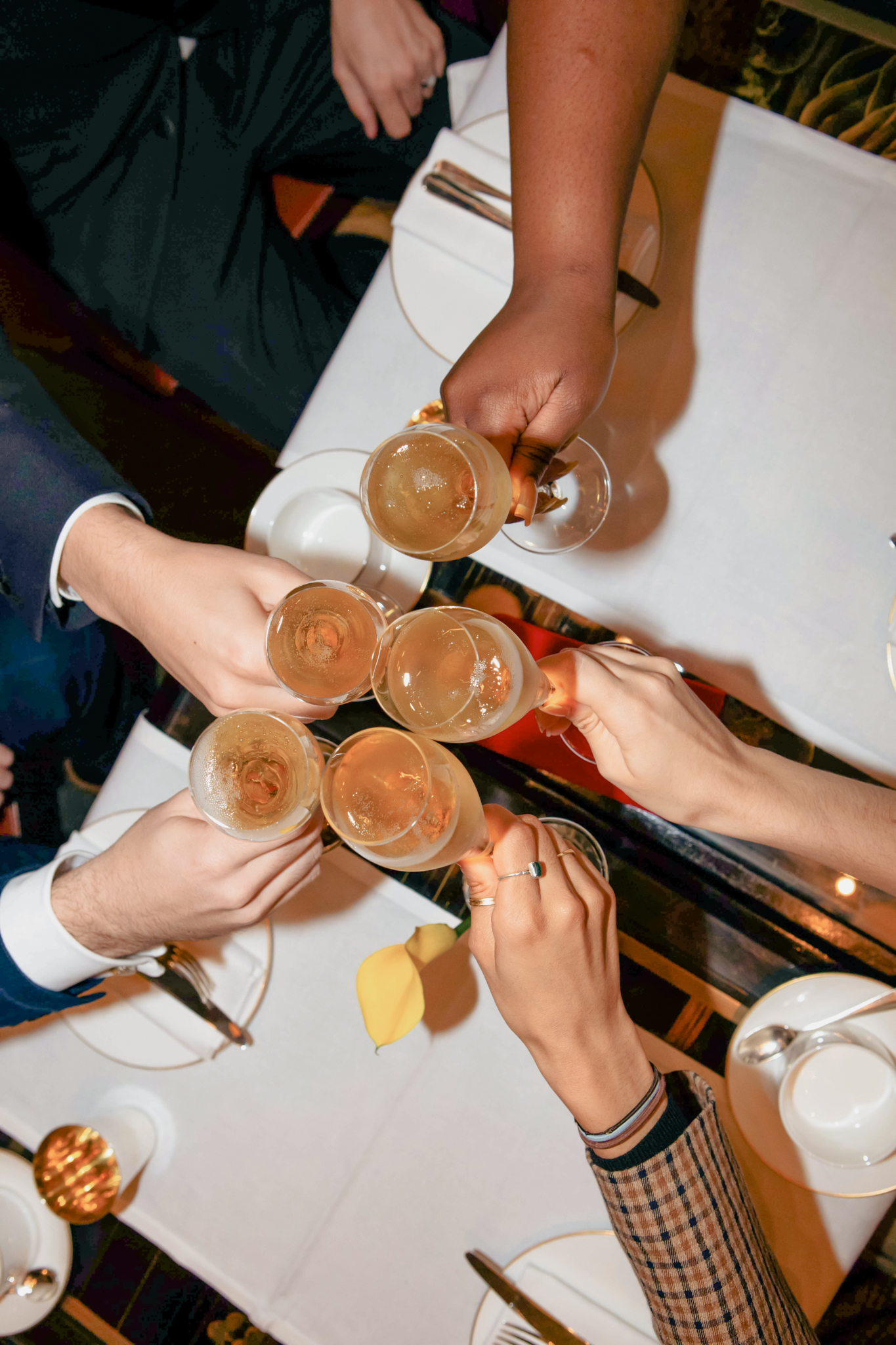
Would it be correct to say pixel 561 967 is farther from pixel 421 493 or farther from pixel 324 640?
pixel 421 493

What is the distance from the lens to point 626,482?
1.62 metres

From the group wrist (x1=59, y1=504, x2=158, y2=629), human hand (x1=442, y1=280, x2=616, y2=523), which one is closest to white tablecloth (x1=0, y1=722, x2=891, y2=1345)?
wrist (x1=59, y1=504, x2=158, y2=629)

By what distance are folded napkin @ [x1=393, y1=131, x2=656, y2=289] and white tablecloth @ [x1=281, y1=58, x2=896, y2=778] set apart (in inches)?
3.9

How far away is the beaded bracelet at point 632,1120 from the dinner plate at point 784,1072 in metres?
0.21

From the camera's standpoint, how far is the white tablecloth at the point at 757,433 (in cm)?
157

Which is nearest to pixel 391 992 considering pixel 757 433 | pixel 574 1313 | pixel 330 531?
pixel 574 1313

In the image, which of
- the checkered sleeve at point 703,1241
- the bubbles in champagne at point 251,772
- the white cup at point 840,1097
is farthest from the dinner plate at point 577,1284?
the bubbles in champagne at point 251,772

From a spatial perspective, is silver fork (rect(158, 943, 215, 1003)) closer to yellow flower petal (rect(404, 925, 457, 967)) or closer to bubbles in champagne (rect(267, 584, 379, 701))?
yellow flower petal (rect(404, 925, 457, 967))

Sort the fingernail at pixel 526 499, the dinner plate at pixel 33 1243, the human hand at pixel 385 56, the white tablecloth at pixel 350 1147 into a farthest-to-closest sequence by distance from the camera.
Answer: the human hand at pixel 385 56 → the dinner plate at pixel 33 1243 → the white tablecloth at pixel 350 1147 → the fingernail at pixel 526 499

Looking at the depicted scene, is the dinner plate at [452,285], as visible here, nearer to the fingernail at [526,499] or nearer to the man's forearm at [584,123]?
the man's forearm at [584,123]

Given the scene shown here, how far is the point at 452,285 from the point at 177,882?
1.30m

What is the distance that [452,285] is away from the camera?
1.62 metres

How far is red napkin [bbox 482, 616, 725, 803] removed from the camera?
153cm

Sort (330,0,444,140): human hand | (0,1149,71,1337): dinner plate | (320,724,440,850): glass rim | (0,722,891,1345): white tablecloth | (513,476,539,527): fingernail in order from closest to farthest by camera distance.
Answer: (320,724,440,850): glass rim → (513,476,539,527): fingernail → (0,722,891,1345): white tablecloth → (0,1149,71,1337): dinner plate → (330,0,444,140): human hand
